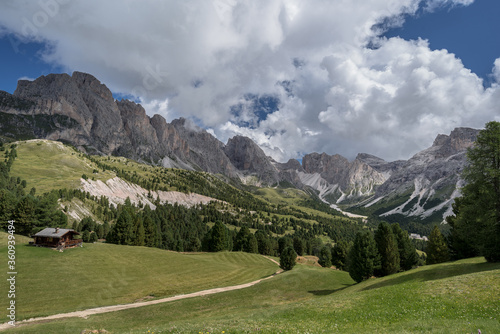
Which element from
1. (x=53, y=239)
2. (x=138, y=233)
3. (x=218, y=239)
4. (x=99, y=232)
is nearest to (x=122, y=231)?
(x=138, y=233)

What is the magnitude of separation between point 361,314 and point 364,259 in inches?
1452

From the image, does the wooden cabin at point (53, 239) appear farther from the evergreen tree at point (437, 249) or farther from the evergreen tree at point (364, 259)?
the evergreen tree at point (437, 249)

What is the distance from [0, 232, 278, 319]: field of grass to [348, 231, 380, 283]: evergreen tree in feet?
77.2

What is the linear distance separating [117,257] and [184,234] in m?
97.2

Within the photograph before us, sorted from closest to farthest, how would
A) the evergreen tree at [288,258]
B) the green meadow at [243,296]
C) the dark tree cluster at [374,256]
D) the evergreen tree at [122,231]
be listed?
the green meadow at [243,296]
the dark tree cluster at [374,256]
the evergreen tree at [288,258]
the evergreen tree at [122,231]

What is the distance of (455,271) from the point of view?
34000mm

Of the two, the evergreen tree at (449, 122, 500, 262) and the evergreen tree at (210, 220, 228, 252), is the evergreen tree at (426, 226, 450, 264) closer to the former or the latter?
the evergreen tree at (449, 122, 500, 262)

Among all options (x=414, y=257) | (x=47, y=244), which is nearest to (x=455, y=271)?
(x=414, y=257)

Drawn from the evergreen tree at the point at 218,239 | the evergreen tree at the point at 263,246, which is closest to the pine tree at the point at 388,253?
the evergreen tree at the point at 218,239

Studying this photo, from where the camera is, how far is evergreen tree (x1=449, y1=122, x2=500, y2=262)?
33.0m

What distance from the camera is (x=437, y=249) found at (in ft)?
207

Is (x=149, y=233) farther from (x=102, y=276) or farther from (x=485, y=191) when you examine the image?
(x=485, y=191)

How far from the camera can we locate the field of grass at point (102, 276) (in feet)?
126

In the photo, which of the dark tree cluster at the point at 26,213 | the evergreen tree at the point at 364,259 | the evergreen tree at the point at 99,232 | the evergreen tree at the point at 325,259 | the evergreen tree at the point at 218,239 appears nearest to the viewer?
the evergreen tree at the point at 364,259
